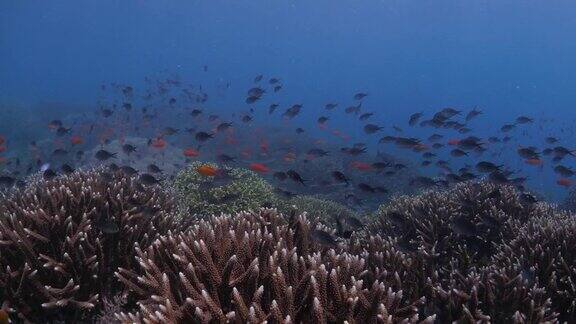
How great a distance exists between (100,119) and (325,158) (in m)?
19.9

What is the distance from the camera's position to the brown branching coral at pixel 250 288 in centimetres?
329

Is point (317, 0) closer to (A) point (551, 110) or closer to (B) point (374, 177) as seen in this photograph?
(A) point (551, 110)

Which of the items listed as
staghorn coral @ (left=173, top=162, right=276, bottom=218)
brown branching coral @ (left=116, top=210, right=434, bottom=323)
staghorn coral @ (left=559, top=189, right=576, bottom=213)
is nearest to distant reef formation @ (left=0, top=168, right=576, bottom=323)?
brown branching coral @ (left=116, top=210, right=434, bottom=323)

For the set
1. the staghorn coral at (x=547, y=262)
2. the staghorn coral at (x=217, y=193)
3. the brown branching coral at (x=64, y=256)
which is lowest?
the staghorn coral at (x=217, y=193)

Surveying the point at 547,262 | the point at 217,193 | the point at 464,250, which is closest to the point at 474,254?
the point at 464,250

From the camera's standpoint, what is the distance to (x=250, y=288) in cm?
371

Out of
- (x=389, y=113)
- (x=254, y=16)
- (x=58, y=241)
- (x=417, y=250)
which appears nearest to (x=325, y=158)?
(x=417, y=250)

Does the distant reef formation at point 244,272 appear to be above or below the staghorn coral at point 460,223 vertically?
above

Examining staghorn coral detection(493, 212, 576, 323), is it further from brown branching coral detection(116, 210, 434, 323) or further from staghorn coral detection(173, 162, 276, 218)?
staghorn coral detection(173, 162, 276, 218)

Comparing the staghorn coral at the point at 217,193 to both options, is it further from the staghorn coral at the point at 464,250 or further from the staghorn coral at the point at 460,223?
the staghorn coral at the point at 464,250

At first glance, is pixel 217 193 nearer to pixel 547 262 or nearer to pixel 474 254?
pixel 474 254

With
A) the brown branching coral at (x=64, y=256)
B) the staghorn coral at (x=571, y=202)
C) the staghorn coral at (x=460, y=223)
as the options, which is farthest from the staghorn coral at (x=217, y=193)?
the staghorn coral at (x=571, y=202)

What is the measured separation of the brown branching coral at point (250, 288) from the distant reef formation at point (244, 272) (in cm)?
1

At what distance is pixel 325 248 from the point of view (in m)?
5.34
